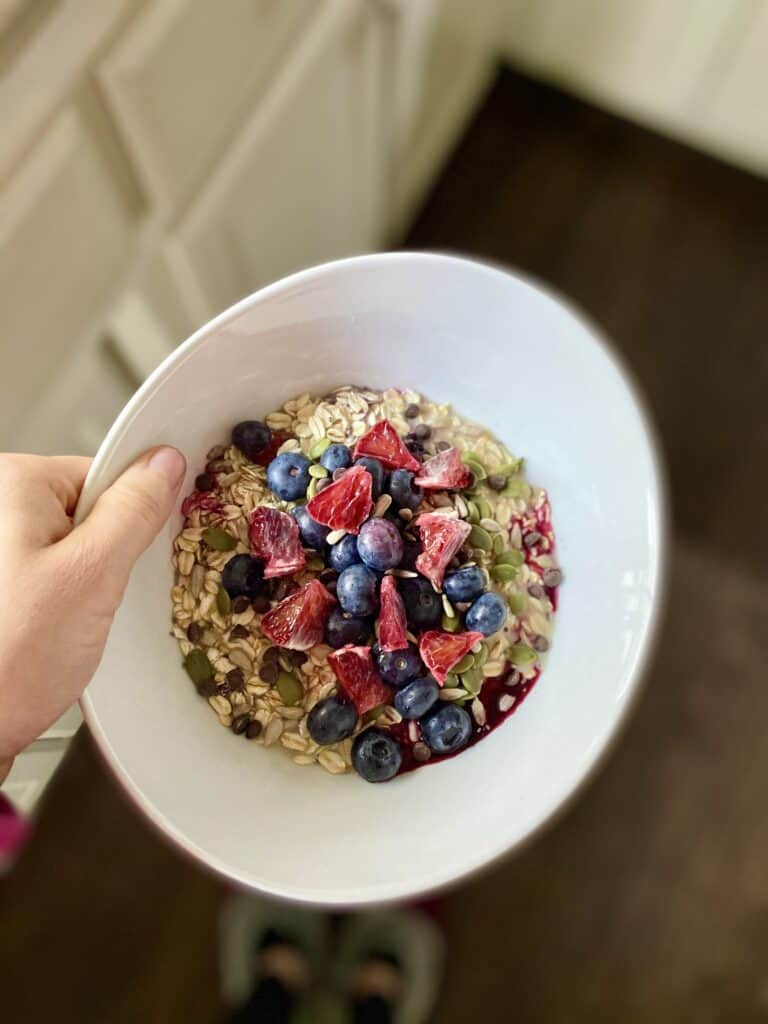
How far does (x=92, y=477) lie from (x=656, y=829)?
3.79ft

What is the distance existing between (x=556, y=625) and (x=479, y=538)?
0.08 meters

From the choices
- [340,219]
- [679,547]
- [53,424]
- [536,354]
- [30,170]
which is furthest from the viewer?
[679,547]

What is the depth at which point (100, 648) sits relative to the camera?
0.45 m

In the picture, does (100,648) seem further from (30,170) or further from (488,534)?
(30,170)

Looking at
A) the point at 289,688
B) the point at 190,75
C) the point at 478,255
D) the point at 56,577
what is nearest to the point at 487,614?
the point at 289,688

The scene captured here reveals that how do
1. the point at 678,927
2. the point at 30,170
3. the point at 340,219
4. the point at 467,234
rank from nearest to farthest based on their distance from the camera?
the point at 30,170 < the point at 340,219 < the point at 678,927 < the point at 467,234

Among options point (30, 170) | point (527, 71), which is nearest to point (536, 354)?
point (30, 170)

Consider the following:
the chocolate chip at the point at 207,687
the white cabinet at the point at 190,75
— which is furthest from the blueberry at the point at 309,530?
the white cabinet at the point at 190,75

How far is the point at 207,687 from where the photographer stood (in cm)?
54

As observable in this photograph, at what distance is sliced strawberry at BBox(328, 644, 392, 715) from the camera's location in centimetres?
53

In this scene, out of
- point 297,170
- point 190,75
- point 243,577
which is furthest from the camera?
point 297,170

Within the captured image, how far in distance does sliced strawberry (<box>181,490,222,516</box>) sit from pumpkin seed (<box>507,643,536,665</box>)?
0.21 m

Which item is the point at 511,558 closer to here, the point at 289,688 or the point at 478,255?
the point at 289,688

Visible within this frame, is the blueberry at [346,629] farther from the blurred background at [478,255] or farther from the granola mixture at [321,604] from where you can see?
the blurred background at [478,255]
